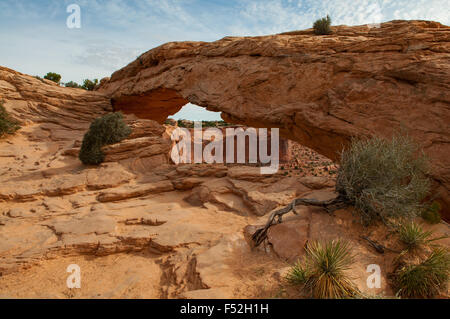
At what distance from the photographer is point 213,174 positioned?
10.5 metres

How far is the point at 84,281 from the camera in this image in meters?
5.31

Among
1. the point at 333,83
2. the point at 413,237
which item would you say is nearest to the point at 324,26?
the point at 333,83

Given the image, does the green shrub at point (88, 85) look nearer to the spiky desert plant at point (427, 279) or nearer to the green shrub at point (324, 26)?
the green shrub at point (324, 26)

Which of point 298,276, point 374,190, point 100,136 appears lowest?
point 298,276

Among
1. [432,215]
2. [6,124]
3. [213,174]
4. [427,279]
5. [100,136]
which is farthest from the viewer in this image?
[6,124]

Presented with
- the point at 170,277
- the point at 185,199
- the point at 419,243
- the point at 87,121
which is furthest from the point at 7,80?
the point at 419,243

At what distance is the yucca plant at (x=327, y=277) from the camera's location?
3988 mm

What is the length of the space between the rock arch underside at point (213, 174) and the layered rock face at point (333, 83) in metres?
0.05

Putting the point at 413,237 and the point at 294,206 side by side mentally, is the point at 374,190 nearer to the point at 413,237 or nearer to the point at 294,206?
the point at 413,237

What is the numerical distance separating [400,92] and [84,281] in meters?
11.7

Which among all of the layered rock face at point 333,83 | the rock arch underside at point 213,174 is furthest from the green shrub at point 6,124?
the layered rock face at point 333,83

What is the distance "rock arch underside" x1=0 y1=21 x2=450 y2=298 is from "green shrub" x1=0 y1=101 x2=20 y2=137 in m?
0.29

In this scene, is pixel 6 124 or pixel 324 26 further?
pixel 6 124

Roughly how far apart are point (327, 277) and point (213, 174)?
271 inches
